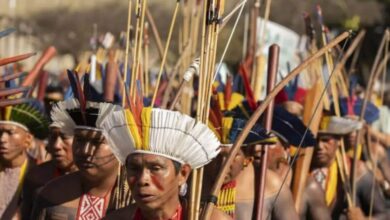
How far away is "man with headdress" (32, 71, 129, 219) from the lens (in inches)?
271

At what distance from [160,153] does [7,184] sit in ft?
11.2

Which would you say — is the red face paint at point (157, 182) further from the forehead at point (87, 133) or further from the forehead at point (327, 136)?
the forehead at point (327, 136)

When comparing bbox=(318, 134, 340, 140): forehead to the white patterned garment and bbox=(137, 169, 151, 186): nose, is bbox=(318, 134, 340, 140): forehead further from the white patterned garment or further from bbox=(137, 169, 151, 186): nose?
bbox=(137, 169, 151, 186): nose

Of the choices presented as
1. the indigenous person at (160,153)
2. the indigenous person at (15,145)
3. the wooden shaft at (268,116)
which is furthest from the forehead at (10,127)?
the indigenous person at (160,153)

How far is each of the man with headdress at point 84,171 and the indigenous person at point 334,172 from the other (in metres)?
2.61

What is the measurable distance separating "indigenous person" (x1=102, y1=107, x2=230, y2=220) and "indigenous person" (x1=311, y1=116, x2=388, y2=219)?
3683 mm

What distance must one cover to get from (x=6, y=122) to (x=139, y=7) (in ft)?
8.55

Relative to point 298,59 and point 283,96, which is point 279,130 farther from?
point 298,59

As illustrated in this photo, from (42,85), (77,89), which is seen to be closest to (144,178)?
(77,89)

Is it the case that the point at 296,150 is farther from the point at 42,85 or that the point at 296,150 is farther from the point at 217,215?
the point at 42,85

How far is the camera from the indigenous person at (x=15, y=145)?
8.84m

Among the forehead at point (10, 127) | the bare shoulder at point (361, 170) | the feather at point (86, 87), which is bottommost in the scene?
the bare shoulder at point (361, 170)

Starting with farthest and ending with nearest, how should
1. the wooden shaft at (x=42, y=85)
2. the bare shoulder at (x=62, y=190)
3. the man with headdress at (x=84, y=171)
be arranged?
the wooden shaft at (x=42, y=85)
the bare shoulder at (x=62, y=190)
the man with headdress at (x=84, y=171)

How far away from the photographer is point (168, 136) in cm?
562
